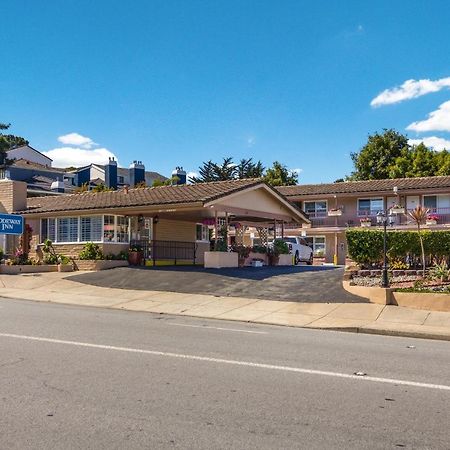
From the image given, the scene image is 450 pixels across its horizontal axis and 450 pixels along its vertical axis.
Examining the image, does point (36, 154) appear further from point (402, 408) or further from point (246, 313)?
point (402, 408)

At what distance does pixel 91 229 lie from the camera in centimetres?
2622

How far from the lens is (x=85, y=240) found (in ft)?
86.5

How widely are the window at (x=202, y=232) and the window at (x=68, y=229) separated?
7336 millimetres

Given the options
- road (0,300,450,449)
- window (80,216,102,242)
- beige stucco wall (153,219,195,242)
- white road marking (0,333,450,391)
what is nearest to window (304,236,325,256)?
beige stucco wall (153,219,195,242)

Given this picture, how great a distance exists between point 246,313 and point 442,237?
7.37 meters

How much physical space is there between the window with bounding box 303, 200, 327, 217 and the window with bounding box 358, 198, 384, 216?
2.83 metres

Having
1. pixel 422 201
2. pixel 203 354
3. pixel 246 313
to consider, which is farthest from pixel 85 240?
pixel 422 201

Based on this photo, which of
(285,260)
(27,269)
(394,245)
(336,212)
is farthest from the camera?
(336,212)

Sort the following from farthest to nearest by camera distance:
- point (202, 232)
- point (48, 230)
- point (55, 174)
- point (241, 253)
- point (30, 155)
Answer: point (30, 155), point (55, 174), point (202, 232), point (48, 230), point (241, 253)

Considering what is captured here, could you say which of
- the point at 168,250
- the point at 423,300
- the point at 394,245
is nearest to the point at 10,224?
the point at 168,250

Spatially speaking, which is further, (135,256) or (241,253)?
(135,256)

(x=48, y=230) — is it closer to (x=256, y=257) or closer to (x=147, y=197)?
(x=147, y=197)

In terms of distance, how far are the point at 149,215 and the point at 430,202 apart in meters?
22.6

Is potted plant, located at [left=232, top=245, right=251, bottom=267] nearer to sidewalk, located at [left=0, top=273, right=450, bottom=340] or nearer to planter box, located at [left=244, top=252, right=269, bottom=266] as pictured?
planter box, located at [left=244, top=252, right=269, bottom=266]
